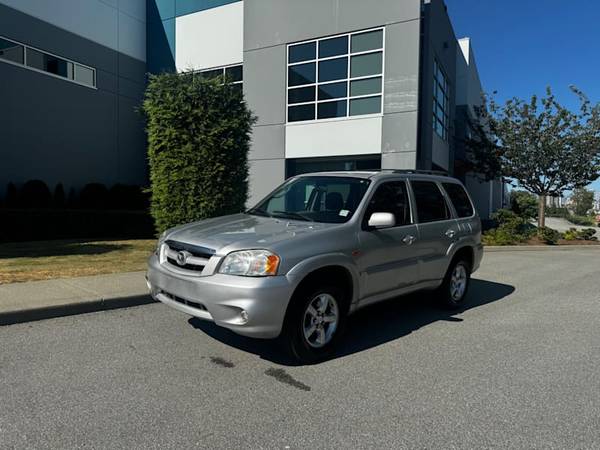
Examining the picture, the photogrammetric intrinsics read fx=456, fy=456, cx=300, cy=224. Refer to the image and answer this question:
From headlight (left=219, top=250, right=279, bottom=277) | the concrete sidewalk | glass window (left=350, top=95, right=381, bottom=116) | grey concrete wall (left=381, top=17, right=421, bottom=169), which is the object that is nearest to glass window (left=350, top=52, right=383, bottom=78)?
grey concrete wall (left=381, top=17, right=421, bottom=169)

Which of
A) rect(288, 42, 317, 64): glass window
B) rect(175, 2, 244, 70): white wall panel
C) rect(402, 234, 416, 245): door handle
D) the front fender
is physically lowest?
the front fender

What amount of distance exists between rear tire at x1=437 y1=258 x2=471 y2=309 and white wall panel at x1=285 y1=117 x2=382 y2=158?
939cm

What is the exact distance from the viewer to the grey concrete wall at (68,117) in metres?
14.6

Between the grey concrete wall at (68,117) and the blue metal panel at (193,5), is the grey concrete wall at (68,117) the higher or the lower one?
the lower one

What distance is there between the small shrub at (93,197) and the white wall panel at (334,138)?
6.96 m

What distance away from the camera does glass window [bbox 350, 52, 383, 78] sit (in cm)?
1534

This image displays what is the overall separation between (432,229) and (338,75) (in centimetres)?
1156

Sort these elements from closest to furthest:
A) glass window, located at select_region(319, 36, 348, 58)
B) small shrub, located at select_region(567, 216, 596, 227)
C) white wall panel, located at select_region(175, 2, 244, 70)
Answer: glass window, located at select_region(319, 36, 348, 58)
white wall panel, located at select_region(175, 2, 244, 70)
small shrub, located at select_region(567, 216, 596, 227)

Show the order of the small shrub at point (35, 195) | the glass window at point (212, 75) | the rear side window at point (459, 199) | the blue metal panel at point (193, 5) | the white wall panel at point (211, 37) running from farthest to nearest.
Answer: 1. the blue metal panel at point (193, 5)
2. the white wall panel at point (211, 37)
3. the small shrub at point (35, 195)
4. the glass window at point (212, 75)
5. the rear side window at point (459, 199)

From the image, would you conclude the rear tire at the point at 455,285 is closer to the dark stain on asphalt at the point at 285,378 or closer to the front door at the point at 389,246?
the front door at the point at 389,246

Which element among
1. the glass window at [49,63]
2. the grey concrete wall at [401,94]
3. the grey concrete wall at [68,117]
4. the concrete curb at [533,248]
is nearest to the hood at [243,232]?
the grey concrete wall at [401,94]

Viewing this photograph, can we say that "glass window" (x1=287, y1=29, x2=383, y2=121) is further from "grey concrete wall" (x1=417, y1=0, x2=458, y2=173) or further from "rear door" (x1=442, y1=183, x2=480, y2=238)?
"rear door" (x1=442, y1=183, x2=480, y2=238)

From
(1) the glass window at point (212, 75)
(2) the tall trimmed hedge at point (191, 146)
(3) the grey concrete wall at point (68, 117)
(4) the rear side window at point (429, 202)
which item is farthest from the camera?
(3) the grey concrete wall at point (68, 117)

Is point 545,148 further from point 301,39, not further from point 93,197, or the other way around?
point 93,197
